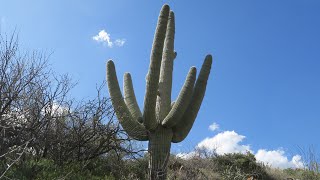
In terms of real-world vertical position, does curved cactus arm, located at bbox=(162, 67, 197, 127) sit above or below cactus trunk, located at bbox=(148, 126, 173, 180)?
above

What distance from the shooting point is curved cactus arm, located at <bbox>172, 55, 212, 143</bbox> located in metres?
10.2

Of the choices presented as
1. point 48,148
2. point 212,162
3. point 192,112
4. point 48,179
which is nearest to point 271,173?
point 212,162

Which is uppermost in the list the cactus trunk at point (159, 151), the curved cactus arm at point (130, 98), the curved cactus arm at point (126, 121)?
the curved cactus arm at point (130, 98)

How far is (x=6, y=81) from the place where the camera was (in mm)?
8359

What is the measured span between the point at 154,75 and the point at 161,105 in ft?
4.12

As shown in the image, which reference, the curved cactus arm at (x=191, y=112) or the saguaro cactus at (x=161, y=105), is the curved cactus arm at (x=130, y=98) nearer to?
the saguaro cactus at (x=161, y=105)

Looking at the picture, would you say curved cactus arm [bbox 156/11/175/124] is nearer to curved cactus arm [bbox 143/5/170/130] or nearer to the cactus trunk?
the cactus trunk

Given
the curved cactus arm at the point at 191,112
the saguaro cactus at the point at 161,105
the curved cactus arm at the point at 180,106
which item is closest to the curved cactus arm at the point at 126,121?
the saguaro cactus at the point at 161,105

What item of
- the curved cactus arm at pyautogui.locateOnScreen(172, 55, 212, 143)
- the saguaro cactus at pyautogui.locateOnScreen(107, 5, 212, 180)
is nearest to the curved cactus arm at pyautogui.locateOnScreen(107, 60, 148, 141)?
the saguaro cactus at pyautogui.locateOnScreen(107, 5, 212, 180)

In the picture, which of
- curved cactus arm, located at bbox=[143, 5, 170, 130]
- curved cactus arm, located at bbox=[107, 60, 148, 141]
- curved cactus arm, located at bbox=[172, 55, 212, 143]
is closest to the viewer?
curved cactus arm, located at bbox=[143, 5, 170, 130]

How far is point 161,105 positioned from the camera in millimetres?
10375

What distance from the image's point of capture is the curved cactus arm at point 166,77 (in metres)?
10.4

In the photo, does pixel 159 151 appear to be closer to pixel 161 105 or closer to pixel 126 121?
pixel 126 121

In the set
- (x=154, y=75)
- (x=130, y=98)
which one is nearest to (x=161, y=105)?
(x=130, y=98)
